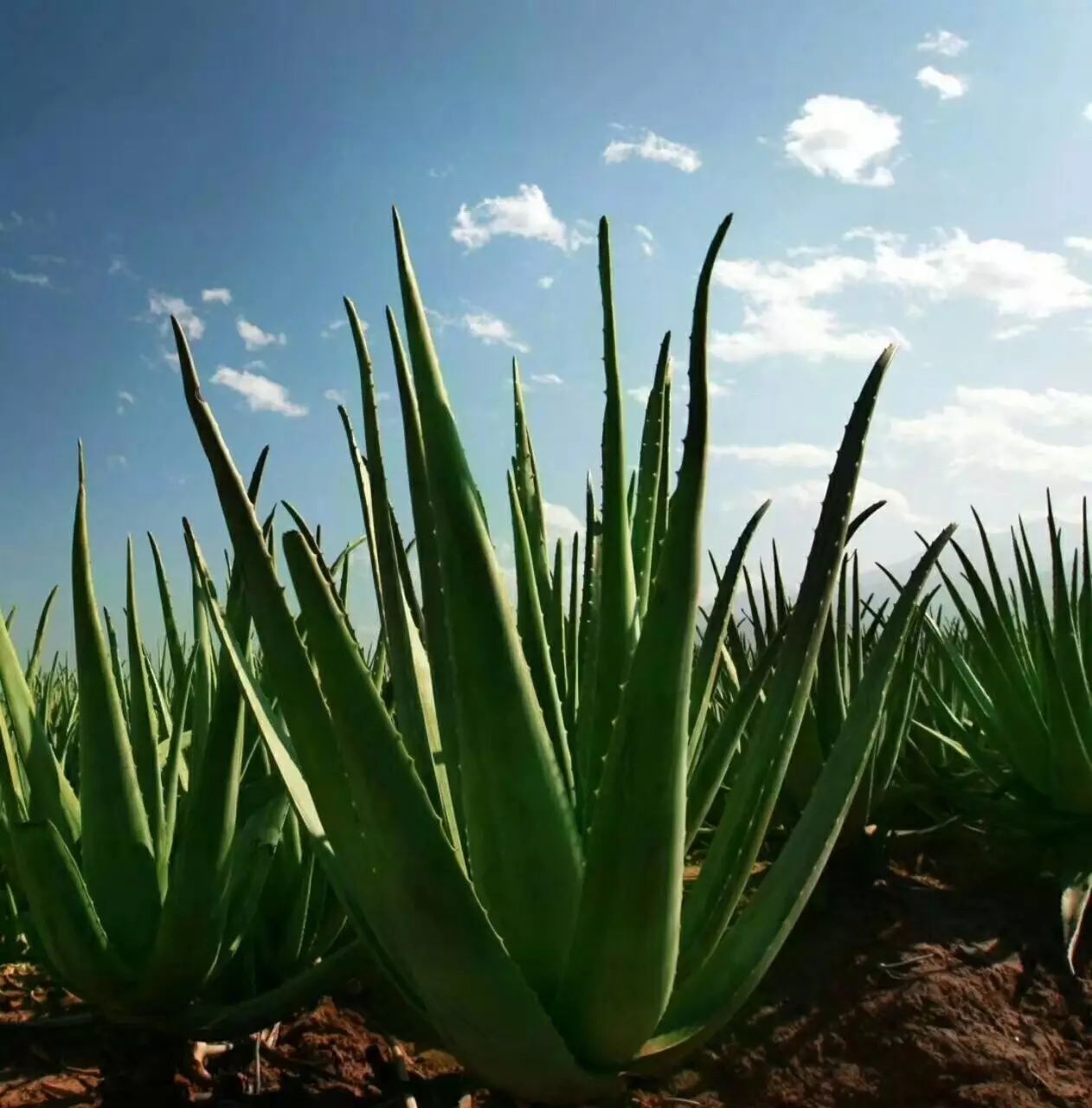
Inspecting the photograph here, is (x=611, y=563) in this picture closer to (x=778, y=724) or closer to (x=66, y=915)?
(x=778, y=724)

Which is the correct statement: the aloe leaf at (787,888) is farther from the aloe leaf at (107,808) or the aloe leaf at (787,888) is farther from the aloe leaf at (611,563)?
the aloe leaf at (107,808)

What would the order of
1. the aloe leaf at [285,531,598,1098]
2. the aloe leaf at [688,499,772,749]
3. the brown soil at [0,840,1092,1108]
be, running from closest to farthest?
the aloe leaf at [285,531,598,1098]
the aloe leaf at [688,499,772,749]
the brown soil at [0,840,1092,1108]

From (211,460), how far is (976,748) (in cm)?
221

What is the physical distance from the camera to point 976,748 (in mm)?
2371

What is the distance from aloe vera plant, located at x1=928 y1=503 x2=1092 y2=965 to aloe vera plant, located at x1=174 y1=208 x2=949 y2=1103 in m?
1.39

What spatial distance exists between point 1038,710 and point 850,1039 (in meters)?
0.98

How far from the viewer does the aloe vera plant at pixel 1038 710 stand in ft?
6.76

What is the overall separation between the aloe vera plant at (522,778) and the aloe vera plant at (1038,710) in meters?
1.39

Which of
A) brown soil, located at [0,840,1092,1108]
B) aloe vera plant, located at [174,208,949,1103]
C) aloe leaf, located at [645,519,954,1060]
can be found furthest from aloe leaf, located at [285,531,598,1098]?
brown soil, located at [0,840,1092,1108]

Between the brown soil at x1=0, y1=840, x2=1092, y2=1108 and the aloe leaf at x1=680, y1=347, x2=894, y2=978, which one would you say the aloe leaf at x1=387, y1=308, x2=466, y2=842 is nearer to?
the aloe leaf at x1=680, y1=347, x2=894, y2=978

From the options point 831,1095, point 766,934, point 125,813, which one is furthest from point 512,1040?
point 831,1095

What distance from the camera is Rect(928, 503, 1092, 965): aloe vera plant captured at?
2.06m

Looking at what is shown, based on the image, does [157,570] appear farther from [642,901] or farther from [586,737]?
[642,901]

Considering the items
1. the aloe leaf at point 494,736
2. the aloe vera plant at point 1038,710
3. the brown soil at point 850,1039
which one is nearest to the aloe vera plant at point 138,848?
the brown soil at point 850,1039
